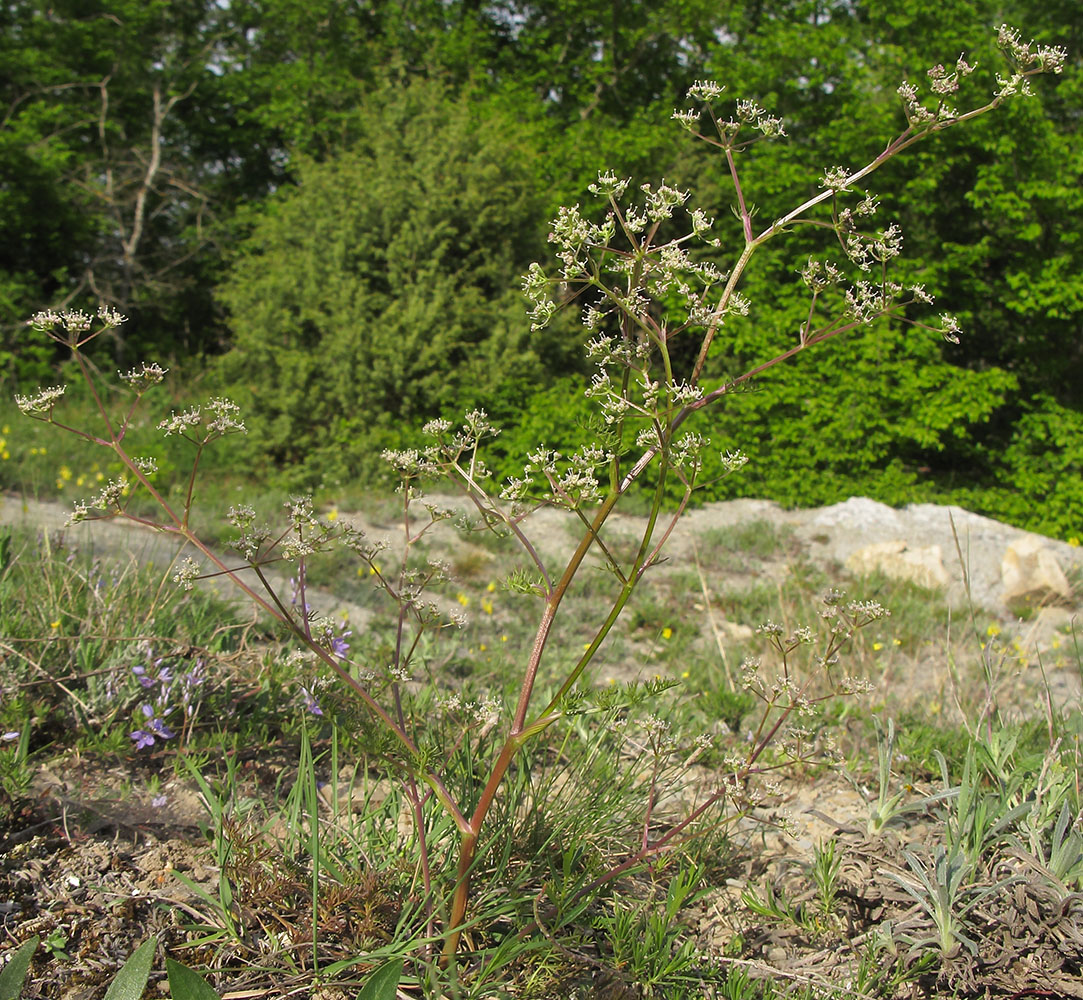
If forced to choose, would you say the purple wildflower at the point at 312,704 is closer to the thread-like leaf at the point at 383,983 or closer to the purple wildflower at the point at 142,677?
the purple wildflower at the point at 142,677

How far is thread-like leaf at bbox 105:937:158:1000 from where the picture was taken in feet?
4.49

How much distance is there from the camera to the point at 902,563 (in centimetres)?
673

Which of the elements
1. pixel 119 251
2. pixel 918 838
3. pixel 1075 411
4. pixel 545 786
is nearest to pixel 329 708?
pixel 545 786

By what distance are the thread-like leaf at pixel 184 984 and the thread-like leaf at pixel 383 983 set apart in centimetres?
25

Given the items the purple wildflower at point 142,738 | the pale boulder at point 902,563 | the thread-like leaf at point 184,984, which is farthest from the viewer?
the pale boulder at point 902,563

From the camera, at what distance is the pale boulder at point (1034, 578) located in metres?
6.36

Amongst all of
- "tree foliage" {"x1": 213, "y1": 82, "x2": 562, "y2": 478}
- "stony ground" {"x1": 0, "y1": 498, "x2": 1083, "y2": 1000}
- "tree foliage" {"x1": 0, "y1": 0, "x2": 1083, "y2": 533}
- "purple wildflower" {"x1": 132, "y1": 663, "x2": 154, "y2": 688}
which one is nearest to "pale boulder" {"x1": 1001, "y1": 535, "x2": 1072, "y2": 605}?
"tree foliage" {"x1": 0, "y1": 0, "x2": 1083, "y2": 533}

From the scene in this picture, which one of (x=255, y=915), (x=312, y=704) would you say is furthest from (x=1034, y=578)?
(x=255, y=915)

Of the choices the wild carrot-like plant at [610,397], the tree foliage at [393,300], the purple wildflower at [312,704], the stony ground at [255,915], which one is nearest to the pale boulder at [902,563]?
the tree foliage at [393,300]

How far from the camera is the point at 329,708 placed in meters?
2.13

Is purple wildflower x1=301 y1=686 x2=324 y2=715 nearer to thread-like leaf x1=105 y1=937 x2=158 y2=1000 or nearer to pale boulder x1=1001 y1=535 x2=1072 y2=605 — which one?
thread-like leaf x1=105 y1=937 x2=158 y2=1000

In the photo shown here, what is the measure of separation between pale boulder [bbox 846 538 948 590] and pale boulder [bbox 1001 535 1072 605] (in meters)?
0.46

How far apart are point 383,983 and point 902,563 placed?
248 inches

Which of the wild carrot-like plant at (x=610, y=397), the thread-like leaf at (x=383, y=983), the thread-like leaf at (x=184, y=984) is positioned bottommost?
the thread-like leaf at (x=184, y=984)
